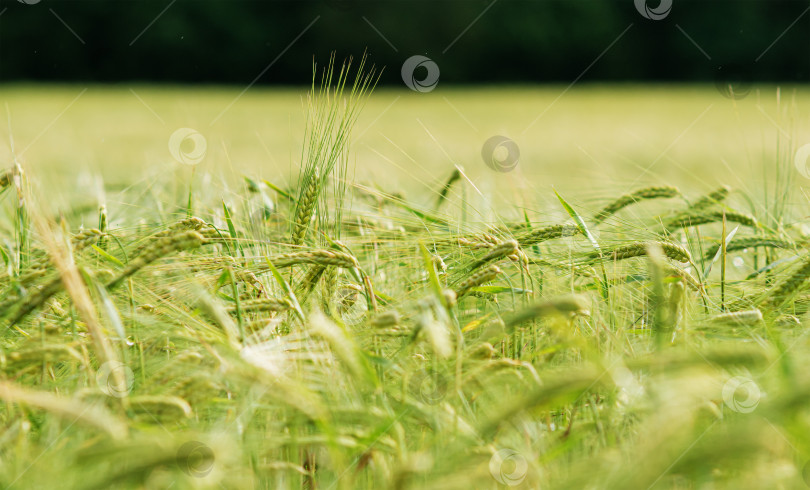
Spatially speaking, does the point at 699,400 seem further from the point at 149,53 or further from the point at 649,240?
the point at 149,53

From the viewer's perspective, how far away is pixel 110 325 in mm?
877

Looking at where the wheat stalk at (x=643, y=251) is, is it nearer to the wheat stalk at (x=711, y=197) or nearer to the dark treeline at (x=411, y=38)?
the wheat stalk at (x=711, y=197)

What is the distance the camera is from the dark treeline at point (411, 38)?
A: 13852mm

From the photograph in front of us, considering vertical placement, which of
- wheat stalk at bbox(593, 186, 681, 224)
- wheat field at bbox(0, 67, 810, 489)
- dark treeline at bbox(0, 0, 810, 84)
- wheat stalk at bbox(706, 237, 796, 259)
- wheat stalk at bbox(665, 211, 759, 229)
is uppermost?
dark treeline at bbox(0, 0, 810, 84)

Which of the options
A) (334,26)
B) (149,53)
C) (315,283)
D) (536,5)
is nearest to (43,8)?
(149,53)

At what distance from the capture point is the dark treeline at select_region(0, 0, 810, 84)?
13852 mm

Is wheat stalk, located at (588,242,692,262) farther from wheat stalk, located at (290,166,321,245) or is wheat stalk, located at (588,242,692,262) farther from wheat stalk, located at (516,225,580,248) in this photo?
wheat stalk, located at (290,166,321,245)

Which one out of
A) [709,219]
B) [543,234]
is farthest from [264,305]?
[709,219]

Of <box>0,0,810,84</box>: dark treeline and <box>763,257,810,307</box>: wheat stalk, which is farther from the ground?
<box>0,0,810,84</box>: dark treeline

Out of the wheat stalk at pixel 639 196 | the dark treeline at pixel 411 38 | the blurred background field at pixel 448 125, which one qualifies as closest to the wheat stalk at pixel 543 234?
the wheat stalk at pixel 639 196

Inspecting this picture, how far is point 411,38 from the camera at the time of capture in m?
13.6

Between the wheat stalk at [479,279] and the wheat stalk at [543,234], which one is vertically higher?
the wheat stalk at [543,234]

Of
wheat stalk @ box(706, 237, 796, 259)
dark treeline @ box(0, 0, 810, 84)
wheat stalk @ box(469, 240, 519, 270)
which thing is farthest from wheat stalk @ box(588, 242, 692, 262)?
dark treeline @ box(0, 0, 810, 84)

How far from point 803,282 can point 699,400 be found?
0.28 meters
